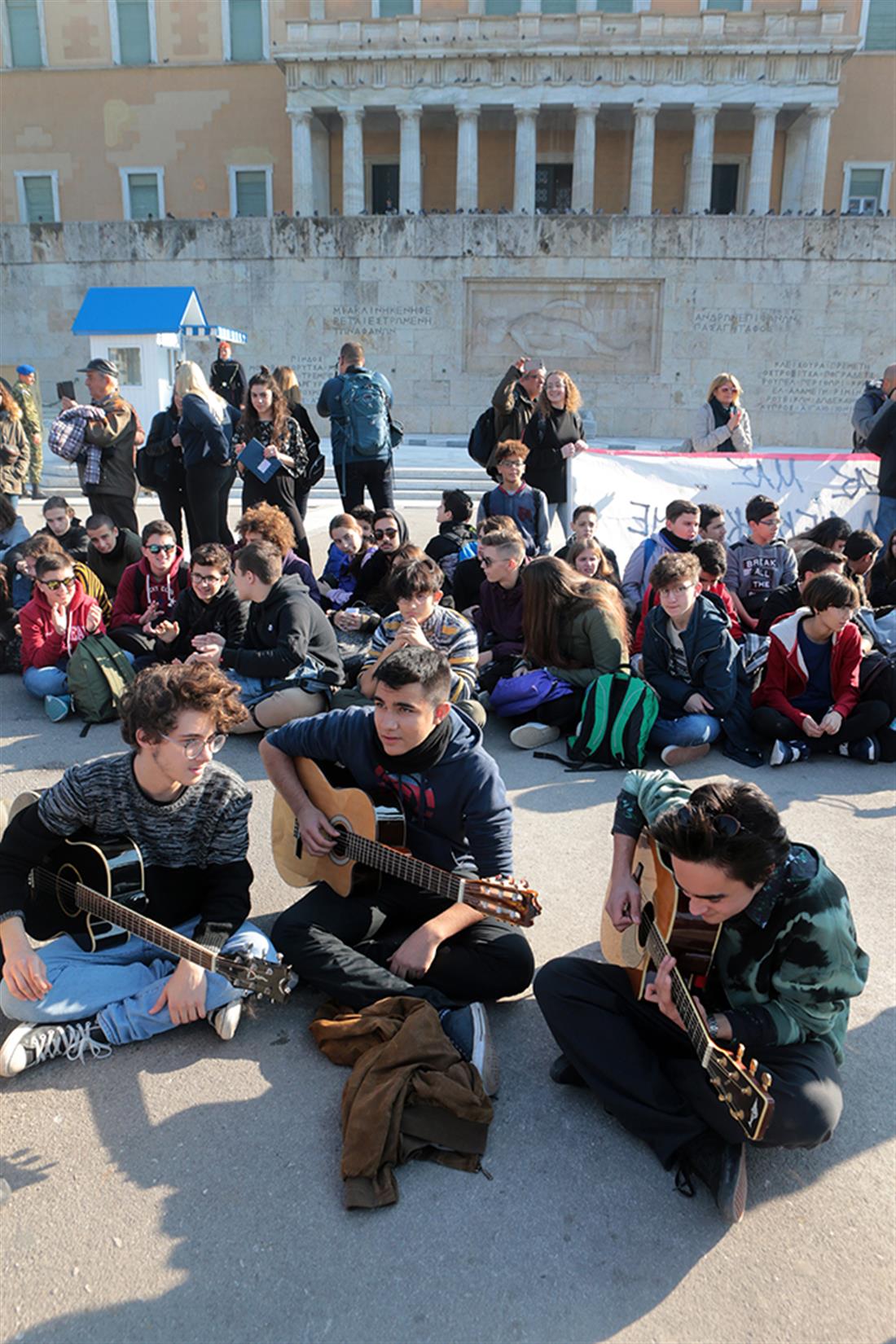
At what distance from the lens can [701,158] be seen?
33406 mm

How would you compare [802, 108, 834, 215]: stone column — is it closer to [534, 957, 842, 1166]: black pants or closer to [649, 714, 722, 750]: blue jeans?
[649, 714, 722, 750]: blue jeans

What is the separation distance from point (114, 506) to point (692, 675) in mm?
5958

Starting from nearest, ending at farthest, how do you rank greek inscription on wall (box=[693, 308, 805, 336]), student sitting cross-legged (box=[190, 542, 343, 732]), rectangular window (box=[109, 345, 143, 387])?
student sitting cross-legged (box=[190, 542, 343, 732]), rectangular window (box=[109, 345, 143, 387]), greek inscription on wall (box=[693, 308, 805, 336])

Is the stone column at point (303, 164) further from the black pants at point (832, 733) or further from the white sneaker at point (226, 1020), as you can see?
the white sneaker at point (226, 1020)

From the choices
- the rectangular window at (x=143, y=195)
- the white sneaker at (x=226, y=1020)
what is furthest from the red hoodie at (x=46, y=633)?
the rectangular window at (x=143, y=195)

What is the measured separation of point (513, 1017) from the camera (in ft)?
11.0

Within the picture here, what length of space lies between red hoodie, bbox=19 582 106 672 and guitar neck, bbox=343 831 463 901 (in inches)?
146

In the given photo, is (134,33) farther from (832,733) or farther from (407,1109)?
(407,1109)

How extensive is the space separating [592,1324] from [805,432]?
956 inches

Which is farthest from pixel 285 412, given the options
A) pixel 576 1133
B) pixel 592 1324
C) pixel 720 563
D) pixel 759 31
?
pixel 759 31

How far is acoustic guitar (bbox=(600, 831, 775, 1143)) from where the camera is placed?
2330mm

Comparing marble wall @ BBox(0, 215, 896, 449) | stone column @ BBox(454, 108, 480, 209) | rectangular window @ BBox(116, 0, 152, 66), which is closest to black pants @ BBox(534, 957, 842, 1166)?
marble wall @ BBox(0, 215, 896, 449)

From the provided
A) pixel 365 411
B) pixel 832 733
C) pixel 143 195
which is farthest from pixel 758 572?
pixel 143 195

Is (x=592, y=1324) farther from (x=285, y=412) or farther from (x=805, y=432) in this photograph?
(x=805, y=432)
